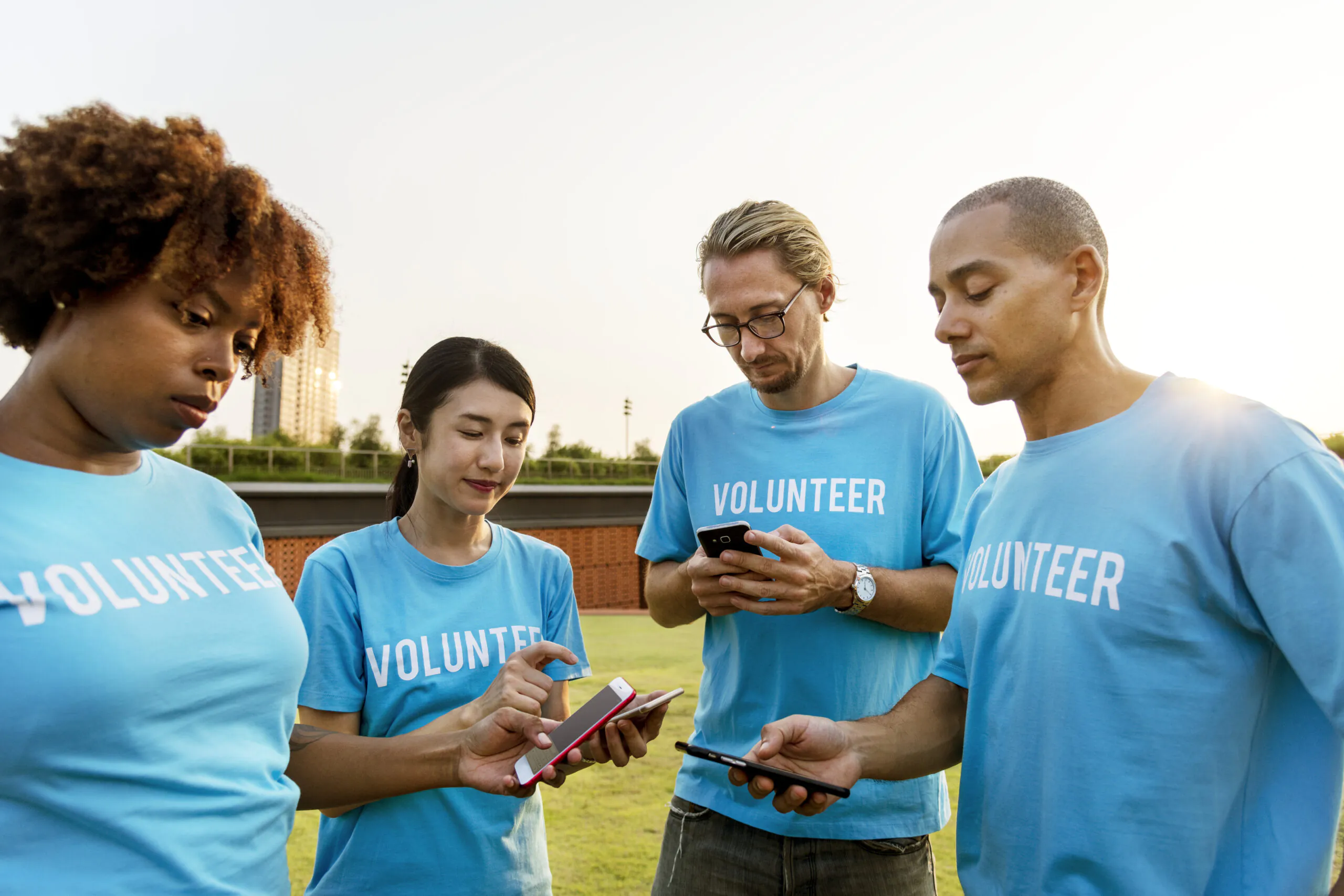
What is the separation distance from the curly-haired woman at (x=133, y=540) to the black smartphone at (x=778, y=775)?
103 centimetres

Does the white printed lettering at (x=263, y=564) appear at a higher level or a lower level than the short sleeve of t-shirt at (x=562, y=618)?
higher

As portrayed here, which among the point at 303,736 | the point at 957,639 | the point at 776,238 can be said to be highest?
the point at 776,238

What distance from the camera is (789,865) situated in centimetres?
263

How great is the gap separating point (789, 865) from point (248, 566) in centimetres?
181

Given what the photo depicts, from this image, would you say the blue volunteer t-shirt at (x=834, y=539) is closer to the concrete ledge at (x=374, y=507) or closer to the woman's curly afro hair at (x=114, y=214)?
the woman's curly afro hair at (x=114, y=214)

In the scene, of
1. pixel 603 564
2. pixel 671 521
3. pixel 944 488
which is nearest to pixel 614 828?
pixel 671 521

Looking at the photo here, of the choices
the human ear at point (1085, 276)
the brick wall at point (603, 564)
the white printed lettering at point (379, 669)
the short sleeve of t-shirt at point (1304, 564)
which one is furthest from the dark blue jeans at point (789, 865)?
the brick wall at point (603, 564)

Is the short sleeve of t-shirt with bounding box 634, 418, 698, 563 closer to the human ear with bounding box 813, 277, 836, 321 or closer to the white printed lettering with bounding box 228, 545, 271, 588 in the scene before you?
the human ear with bounding box 813, 277, 836, 321

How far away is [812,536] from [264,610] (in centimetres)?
167

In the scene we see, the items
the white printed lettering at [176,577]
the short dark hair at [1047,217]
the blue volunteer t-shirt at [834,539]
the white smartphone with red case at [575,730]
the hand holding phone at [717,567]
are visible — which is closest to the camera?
the white printed lettering at [176,577]

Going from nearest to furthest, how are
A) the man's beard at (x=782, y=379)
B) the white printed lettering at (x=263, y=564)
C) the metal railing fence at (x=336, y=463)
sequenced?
1. the white printed lettering at (x=263, y=564)
2. the man's beard at (x=782, y=379)
3. the metal railing fence at (x=336, y=463)

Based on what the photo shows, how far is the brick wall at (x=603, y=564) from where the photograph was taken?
27.6m

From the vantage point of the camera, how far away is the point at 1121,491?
193cm

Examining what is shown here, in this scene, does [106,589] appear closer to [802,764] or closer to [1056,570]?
[802,764]
